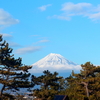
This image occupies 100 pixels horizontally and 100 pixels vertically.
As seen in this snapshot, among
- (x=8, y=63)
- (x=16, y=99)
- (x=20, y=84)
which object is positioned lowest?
(x=16, y=99)

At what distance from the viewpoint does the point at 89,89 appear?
44.2 metres

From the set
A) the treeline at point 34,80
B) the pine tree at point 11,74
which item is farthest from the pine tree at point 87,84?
the pine tree at point 11,74

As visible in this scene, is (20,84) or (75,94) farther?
(75,94)

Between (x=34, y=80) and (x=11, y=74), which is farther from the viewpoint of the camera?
(x=34, y=80)

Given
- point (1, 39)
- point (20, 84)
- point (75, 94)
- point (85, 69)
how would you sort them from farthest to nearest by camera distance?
point (85, 69) → point (75, 94) → point (1, 39) → point (20, 84)

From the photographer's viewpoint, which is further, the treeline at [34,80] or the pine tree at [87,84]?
the pine tree at [87,84]

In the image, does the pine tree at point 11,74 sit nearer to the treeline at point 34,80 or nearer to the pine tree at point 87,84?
the treeline at point 34,80

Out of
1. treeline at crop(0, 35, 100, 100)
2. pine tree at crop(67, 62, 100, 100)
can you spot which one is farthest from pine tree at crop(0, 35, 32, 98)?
pine tree at crop(67, 62, 100, 100)

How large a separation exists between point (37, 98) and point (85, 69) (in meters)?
15.8

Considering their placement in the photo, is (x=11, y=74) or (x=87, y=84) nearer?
(x=11, y=74)

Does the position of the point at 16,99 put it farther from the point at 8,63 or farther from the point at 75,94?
the point at 75,94

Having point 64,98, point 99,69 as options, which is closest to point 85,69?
point 99,69

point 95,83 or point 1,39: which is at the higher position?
point 1,39

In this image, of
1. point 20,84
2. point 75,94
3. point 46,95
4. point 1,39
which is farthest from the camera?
point 75,94
